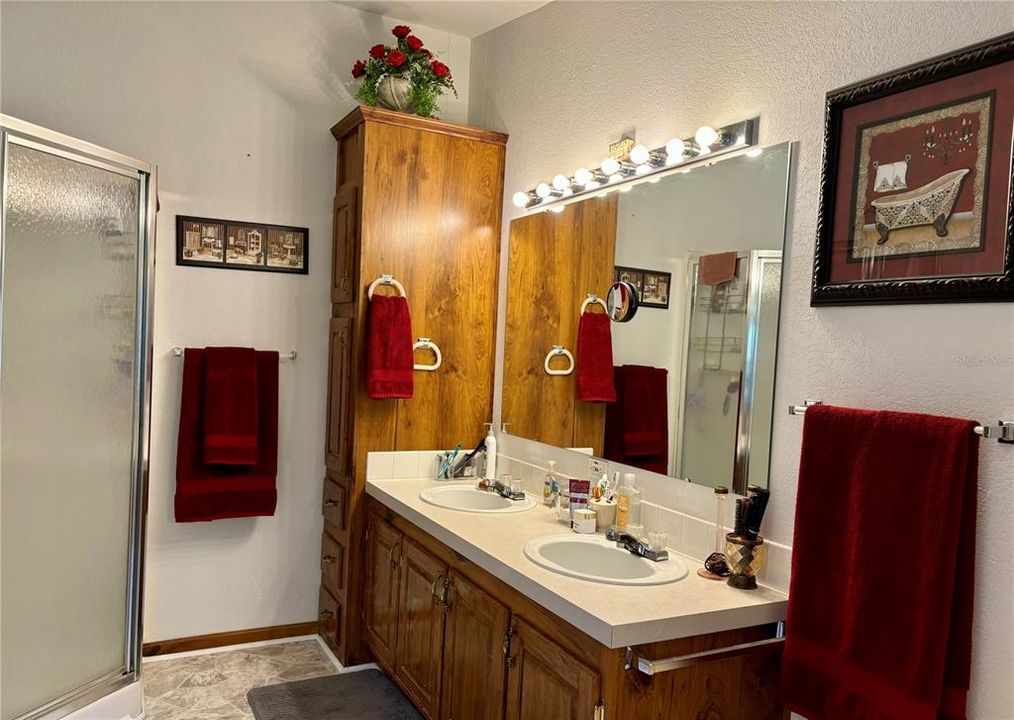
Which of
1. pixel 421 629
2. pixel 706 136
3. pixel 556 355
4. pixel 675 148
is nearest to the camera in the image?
pixel 706 136

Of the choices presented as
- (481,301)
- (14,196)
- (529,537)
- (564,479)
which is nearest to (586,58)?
(481,301)

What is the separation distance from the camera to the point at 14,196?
2.13 meters

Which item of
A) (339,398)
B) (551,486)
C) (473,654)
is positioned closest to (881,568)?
(473,654)

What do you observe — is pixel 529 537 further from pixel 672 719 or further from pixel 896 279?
pixel 896 279

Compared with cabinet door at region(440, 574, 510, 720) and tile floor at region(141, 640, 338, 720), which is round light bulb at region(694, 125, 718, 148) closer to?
cabinet door at region(440, 574, 510, 720)

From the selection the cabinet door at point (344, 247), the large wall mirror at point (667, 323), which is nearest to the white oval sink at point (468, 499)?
the large wall mirror at point (667, 323)

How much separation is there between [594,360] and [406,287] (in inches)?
36.9

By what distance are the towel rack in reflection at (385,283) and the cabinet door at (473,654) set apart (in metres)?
1.24

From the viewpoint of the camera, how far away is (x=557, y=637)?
1821 millimetres

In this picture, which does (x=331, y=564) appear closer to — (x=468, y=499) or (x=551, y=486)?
(x=468, y=499)

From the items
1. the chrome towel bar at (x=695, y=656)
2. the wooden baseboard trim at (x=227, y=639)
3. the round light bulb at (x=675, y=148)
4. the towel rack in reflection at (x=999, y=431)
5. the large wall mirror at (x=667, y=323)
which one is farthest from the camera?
the wooden baseboard trim at (x=227, y=639)

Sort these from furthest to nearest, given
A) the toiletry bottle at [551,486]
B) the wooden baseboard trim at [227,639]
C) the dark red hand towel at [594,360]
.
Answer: the wooden baseboard trim at [227,639] → the toiletry bottle at [551,486] → the dark red hand towel at [594,360]

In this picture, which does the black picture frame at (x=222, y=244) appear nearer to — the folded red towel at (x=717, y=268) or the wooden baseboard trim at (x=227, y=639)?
the wooden baseboard trim at (x=227, y=639)

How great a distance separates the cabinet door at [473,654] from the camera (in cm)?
207
